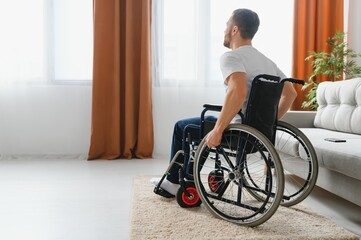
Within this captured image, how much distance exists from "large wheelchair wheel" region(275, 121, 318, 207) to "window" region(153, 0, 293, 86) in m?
1.43

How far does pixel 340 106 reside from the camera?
2.76 meters

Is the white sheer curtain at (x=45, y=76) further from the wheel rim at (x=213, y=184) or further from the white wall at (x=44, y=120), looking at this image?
the wheel rim at (x=213, y=184)

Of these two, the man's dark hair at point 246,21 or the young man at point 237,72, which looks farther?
the man's dark hair at point 246,21

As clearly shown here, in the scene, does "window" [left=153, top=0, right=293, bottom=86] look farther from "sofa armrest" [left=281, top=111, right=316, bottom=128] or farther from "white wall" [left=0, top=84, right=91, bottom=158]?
"sofa armrest" [left=281, top=111, right=316, bottom=128]

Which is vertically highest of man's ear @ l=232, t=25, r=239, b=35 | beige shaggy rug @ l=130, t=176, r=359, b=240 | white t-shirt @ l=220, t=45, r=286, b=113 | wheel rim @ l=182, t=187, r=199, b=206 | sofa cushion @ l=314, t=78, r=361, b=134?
man's ear @ l=232, t=25, r=239, b=35

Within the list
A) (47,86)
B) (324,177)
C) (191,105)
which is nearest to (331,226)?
(324,177)

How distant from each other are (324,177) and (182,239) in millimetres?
989

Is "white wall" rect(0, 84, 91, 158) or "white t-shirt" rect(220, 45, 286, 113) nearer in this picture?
"white t-shirt" rect(220, 45, 286, 113)

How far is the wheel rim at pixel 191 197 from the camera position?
6.45 ft

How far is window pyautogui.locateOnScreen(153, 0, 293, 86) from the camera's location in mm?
3738

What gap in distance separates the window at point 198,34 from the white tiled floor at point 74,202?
3.33 feet

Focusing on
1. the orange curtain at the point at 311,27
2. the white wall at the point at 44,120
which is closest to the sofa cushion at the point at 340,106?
the orange curtain at the point at 311,27

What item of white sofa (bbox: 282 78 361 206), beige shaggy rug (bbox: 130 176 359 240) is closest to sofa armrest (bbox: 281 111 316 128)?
white sofa (bbox: 282 78 361 206)

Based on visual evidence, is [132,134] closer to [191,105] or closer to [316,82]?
[191,105]
